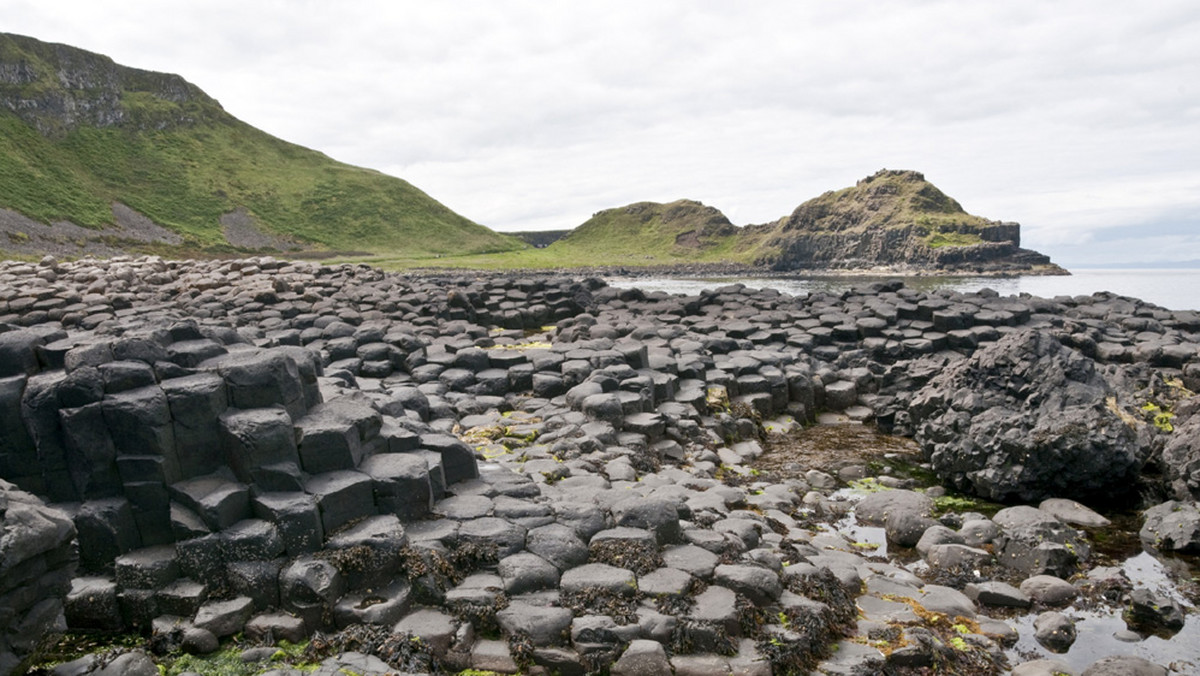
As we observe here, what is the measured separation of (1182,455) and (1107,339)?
32.2 ft

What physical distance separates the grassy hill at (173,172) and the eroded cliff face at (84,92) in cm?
18

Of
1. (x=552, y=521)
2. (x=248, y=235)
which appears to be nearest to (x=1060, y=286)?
(x=552, y=521)

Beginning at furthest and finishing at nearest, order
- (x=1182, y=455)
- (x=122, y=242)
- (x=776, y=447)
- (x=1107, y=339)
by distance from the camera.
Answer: (x=122, y=242)
(x=1107, y=339)
(x=776, y=447)
(x=1182, y=455)

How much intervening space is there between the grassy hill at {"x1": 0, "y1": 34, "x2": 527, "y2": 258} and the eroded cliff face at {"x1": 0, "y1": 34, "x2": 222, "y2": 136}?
177 mm

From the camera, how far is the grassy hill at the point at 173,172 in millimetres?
91000

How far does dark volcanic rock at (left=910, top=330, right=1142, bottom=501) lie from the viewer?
1052cm

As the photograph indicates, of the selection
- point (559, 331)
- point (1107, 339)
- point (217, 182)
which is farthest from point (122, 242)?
point (1107, 339)

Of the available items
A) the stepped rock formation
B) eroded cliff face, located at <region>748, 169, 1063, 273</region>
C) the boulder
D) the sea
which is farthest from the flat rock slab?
eroded cliff face, located at <region>748, 169, 1063, 273</region>

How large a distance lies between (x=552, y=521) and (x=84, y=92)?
137486 millimetres

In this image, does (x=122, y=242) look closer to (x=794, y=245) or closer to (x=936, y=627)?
(x=936, y=627)

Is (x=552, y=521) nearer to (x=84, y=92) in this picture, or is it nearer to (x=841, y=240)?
(x=841, y=240)

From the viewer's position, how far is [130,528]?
23.1ft

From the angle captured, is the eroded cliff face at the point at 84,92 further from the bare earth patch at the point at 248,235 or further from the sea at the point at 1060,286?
the sea at the point at 1060,286

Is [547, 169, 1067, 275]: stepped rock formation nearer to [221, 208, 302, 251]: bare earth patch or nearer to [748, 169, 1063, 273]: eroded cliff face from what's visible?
[748, 169, 1063, 273]: eroded cliff face
